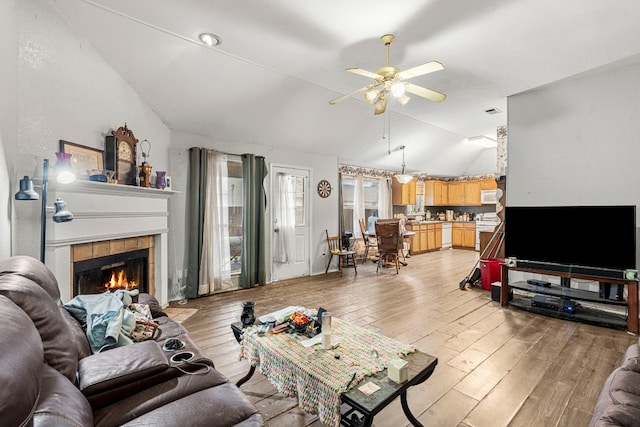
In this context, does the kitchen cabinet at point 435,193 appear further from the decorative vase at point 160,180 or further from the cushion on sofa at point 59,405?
the cushion on sofa at point 59,405

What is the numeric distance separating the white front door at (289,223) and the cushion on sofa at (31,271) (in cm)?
379

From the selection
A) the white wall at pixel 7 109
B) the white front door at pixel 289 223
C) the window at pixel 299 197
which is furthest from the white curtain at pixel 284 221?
the white wall at pixel 7 109

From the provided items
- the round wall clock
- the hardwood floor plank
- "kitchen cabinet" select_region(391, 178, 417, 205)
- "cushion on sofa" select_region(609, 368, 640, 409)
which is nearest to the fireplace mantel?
the hardwood floor plank

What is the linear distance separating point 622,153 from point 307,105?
12.9 feet

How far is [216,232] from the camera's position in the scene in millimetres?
4582

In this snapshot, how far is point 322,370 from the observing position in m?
1.58

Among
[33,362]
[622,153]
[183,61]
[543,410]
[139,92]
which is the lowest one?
[543,410]

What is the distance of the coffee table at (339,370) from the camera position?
4.68 feet

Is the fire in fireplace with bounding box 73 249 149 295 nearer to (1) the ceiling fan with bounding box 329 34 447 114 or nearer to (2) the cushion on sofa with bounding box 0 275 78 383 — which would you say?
(2) the cushion on sofa with bounding box 0 275 78 383

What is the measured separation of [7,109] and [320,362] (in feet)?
8.22

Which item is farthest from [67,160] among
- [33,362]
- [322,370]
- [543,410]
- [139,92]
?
[543,410]

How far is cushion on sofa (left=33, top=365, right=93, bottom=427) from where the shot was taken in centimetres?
79

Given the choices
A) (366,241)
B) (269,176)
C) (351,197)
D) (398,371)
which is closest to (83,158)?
(269,176)

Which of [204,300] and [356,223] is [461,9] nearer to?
[204,300]
